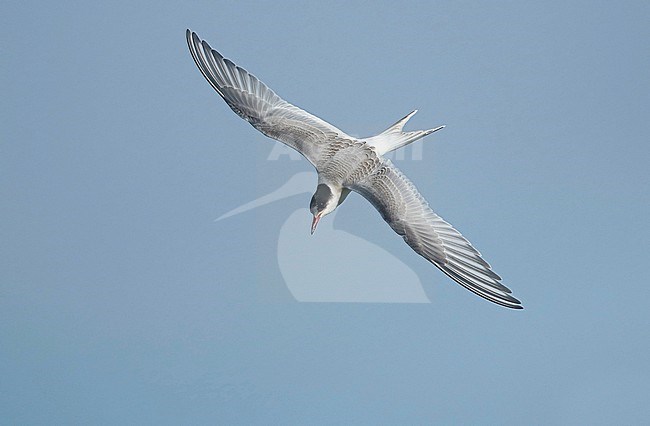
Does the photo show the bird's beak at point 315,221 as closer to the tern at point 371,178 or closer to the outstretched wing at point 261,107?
the tern at point 371,178

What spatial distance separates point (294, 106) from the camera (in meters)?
6.09

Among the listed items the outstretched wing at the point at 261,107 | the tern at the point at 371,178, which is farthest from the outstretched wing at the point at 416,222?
the outstretched wing at the point at 261,107

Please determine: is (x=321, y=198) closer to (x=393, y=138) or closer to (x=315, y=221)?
(x=315, y=221)

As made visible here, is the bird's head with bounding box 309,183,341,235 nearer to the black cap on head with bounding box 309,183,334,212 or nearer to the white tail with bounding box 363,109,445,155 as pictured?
the black cap on head with bounding box 309,183,334,212

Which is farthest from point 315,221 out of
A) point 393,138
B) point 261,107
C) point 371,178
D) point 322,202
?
point 261,107

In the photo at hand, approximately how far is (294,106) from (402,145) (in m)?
0.72

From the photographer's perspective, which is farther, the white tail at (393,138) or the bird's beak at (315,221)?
the white tail at (393,138)

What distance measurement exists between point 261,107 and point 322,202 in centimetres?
93

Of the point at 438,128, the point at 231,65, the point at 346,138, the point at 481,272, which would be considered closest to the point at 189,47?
the point at 231,65

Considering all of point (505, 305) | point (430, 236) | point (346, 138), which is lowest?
point (505, 305)

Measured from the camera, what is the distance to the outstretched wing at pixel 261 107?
5844mm

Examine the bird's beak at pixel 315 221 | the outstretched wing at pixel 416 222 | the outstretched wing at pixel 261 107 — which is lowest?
the bird's beak at pixel 315 221

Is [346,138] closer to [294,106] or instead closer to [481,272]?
[294,106]

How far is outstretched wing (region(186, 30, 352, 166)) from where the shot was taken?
19.2 feet
